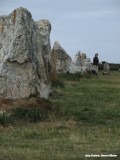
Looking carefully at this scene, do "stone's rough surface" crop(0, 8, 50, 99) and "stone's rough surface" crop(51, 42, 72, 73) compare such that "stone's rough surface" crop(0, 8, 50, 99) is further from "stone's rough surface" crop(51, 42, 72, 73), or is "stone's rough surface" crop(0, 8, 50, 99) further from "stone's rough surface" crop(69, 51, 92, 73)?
"stone's rough surface" crop(69, 51, 92, 73)

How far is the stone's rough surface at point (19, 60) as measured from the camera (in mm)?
14648

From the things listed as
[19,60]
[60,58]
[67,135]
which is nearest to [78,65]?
[60,58]

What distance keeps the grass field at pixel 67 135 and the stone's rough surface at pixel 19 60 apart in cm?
107

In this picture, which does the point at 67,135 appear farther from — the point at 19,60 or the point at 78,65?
the point at 78,65

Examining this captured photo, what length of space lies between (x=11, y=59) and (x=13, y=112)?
1.85 meters

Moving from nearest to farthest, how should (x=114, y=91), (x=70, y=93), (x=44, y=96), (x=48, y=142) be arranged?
1. (x=48, y=142)
2. (x=44, y=96)
3. (x=70, y=93)
4. (x=114, y=91)

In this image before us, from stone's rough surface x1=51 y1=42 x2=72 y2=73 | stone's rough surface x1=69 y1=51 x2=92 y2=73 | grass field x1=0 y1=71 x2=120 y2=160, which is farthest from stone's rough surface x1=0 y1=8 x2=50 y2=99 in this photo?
stone's rough surface x1=69 y1=51 x2=92 y2=73

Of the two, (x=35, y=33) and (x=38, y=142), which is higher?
(x=35, y=33)

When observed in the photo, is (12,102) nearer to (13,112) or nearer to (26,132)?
(13,112)

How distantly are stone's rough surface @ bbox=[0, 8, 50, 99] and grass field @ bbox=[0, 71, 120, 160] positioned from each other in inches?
42.3

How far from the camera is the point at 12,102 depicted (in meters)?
14.4

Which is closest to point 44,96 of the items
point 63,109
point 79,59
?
point 63,109

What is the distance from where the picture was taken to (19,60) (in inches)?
579

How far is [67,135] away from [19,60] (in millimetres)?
3843
